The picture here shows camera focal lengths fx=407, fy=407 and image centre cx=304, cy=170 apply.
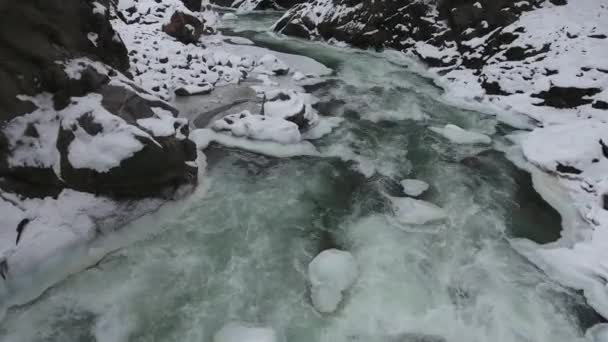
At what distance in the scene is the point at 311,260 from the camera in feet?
22.8

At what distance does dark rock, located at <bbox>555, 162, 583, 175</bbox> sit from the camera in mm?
9531

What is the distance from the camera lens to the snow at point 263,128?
419 inches

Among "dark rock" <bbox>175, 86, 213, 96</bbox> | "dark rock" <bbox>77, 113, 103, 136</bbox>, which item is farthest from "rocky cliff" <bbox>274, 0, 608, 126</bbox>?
"dark rock" <bbox>77, 113, 103, 136</bbox>

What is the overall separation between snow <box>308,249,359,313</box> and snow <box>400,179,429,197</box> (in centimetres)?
261

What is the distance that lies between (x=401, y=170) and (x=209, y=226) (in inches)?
187

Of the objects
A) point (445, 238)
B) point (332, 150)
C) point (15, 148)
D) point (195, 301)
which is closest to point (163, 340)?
point (195, 301)

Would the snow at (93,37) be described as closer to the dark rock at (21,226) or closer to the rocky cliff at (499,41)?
the dark rock at (21,226)

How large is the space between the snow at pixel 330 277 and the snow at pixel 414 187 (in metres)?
2.61

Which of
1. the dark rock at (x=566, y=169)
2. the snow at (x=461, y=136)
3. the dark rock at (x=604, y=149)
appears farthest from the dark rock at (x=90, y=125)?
the dark rock at (x=604, y=149)

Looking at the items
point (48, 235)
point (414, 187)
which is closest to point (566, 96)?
point (414, 187)

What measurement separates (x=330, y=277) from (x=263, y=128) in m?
5.33

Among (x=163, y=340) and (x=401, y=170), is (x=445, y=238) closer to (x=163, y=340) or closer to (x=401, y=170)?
(x=401, y=170)

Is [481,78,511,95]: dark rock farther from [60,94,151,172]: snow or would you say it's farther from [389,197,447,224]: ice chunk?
[60,94,151,172]: snow

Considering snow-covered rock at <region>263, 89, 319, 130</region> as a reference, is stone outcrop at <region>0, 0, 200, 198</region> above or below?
above
